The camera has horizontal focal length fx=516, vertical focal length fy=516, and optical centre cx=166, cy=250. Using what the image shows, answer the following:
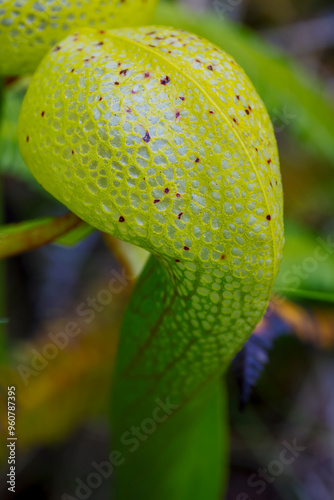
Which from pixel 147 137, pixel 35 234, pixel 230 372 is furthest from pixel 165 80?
pixel 230 372

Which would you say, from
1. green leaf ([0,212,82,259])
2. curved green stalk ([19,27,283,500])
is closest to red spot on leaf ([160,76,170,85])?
curved green stalk ([19,27,283,500])

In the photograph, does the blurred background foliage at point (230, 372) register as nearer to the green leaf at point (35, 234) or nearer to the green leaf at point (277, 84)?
the green leaf at point (277, 84)

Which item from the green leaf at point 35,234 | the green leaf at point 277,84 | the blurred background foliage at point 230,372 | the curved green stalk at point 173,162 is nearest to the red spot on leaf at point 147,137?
the curved green stalk at point 173,162

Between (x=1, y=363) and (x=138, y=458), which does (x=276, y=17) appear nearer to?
(x=1, y=363)

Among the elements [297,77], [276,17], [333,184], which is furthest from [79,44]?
[276,17]

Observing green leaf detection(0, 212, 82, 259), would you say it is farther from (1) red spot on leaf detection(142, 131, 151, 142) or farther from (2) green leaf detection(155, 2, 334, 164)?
(2) green leaf detection(155, 2, 334, 164)

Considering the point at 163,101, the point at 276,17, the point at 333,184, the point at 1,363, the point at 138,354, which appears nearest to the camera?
the point at 163,101
